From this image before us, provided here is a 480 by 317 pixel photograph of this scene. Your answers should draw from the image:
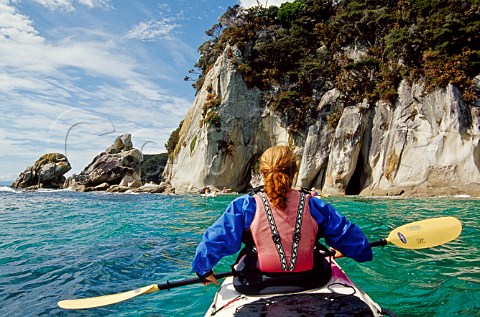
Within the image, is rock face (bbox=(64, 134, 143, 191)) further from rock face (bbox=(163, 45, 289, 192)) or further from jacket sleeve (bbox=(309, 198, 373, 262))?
jacket sleeve (bbox=(309, 198, 373, 262))

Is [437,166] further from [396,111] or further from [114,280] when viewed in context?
[114,280]

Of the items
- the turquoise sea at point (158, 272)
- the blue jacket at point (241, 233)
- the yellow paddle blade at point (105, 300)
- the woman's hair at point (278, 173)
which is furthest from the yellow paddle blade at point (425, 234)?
the yellow paddle blade at point (105, 300)

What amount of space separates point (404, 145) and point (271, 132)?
1421 cm

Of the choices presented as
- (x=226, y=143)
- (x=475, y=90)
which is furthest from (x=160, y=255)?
(x=226, y=143)

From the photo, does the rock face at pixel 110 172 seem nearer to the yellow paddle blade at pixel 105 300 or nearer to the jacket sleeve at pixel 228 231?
the yellow paddle blade at pixel 105 300

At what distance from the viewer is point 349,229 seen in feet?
10.3

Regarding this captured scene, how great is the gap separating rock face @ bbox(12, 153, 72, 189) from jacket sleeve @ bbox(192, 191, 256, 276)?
59.7 meters

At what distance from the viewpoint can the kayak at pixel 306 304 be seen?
2.48 meters

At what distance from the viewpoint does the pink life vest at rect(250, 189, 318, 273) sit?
290 cm

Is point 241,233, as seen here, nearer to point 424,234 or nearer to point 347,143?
point 424,234

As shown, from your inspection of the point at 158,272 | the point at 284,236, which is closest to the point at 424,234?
the point at 284,236

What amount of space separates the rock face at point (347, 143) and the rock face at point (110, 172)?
28.0 feet

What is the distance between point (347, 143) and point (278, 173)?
24.9 meters

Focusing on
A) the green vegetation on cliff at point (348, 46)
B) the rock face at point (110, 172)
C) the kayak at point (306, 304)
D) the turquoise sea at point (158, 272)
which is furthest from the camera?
the rock face at point (110, 172)
